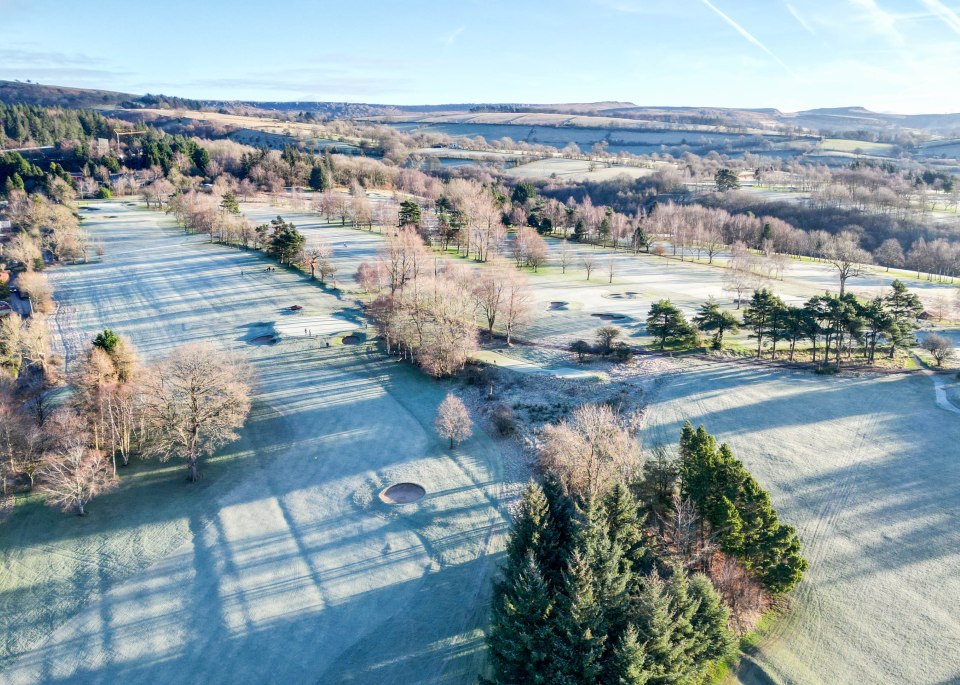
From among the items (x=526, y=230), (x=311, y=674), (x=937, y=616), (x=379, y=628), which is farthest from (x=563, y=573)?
(x=526, y=230)

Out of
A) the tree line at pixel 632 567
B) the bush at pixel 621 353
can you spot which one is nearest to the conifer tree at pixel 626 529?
the tree line at pixel 632 567

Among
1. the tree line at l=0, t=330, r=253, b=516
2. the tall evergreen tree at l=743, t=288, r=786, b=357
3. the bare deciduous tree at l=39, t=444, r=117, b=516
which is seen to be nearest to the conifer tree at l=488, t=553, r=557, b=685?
the tree line at l=0, t=330, r=253, b=516

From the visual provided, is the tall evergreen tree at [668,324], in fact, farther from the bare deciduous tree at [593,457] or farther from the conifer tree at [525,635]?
the conifer tree at [525,635]

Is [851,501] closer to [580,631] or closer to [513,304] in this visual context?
[580,631]

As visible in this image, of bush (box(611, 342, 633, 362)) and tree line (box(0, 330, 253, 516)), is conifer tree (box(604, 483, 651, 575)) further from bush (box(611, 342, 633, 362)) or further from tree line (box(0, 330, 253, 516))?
bush (box(611, 342, 633, 362))

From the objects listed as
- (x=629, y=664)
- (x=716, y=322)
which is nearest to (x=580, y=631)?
(x=629, y=664)

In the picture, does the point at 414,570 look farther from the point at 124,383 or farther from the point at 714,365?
the point at 714,365

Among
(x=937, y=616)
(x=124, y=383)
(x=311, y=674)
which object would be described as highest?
(x=124, y=383)
